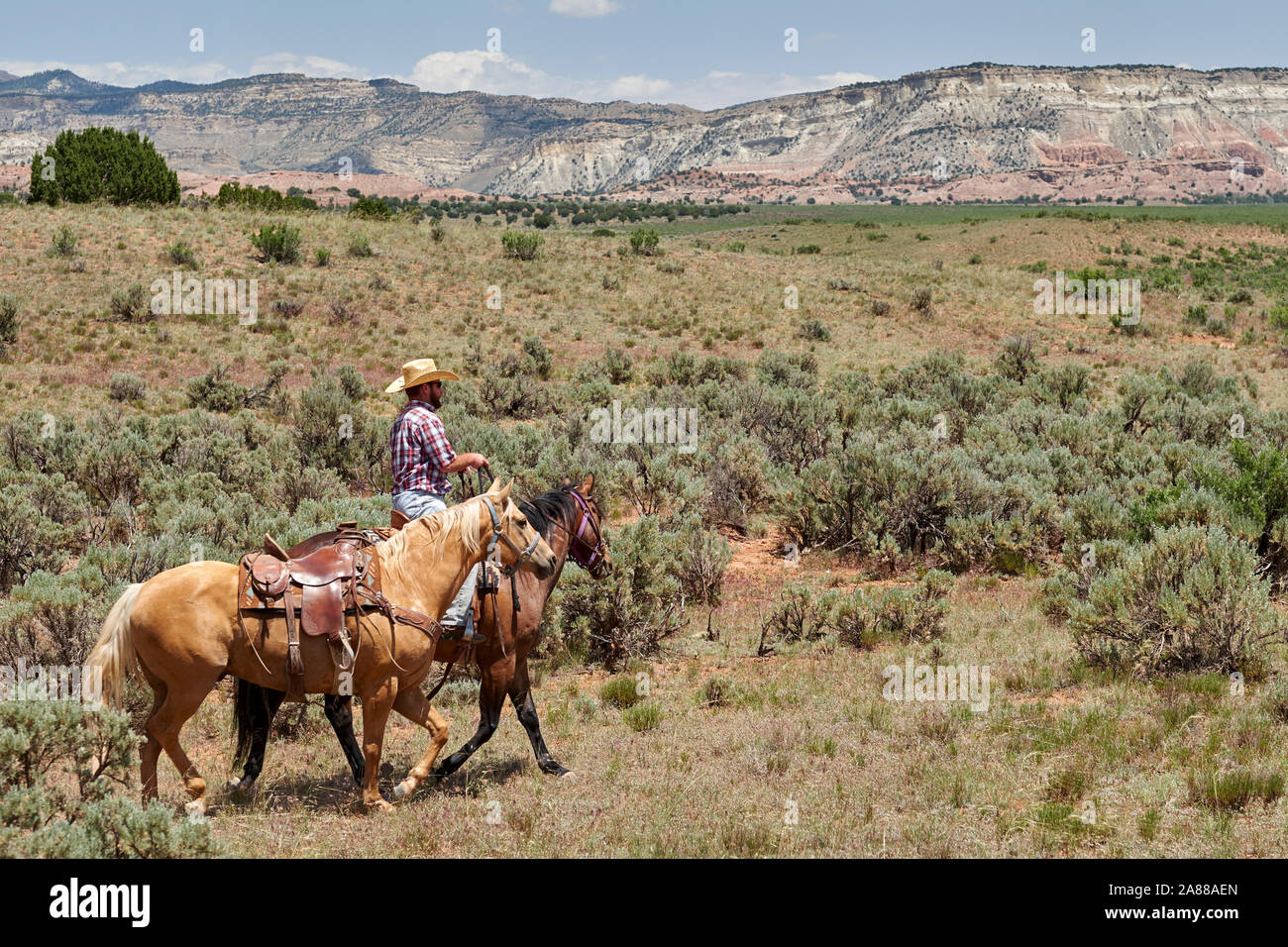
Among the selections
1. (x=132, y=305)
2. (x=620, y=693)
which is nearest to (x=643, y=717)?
(x=620, y=693)

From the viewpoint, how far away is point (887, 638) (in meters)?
9.89

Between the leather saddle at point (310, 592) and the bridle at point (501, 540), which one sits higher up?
the bridle at point (501, 540)

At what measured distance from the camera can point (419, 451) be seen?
689 cm

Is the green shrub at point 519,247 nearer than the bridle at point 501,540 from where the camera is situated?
No

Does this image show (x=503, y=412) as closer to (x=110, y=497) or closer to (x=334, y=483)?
(x=334, y=483)

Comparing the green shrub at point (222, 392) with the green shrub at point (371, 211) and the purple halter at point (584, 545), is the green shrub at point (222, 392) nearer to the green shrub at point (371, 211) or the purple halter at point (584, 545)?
the purple halter at point (584, 545)

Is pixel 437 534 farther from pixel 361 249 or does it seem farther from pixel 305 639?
pixel 361 249

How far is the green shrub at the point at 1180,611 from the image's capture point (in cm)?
804

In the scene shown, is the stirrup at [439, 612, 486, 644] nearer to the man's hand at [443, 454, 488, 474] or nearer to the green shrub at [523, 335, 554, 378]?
the man's hand at [443, 454, 488, 474]

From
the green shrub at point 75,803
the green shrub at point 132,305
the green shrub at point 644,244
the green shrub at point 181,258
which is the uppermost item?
the green shrub at point 644,244

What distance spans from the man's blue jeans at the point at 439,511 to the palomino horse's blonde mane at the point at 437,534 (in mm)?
350

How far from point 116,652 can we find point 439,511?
212 centimetres

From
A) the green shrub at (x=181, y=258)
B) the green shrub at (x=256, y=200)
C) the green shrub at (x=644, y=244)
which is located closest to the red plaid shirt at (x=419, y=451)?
the green shrub at (x=181, y=258)

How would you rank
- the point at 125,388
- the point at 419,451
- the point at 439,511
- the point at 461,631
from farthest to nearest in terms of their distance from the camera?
the point at 125,388
the point at 419,451
the point at 439,511
the point at 461,631
